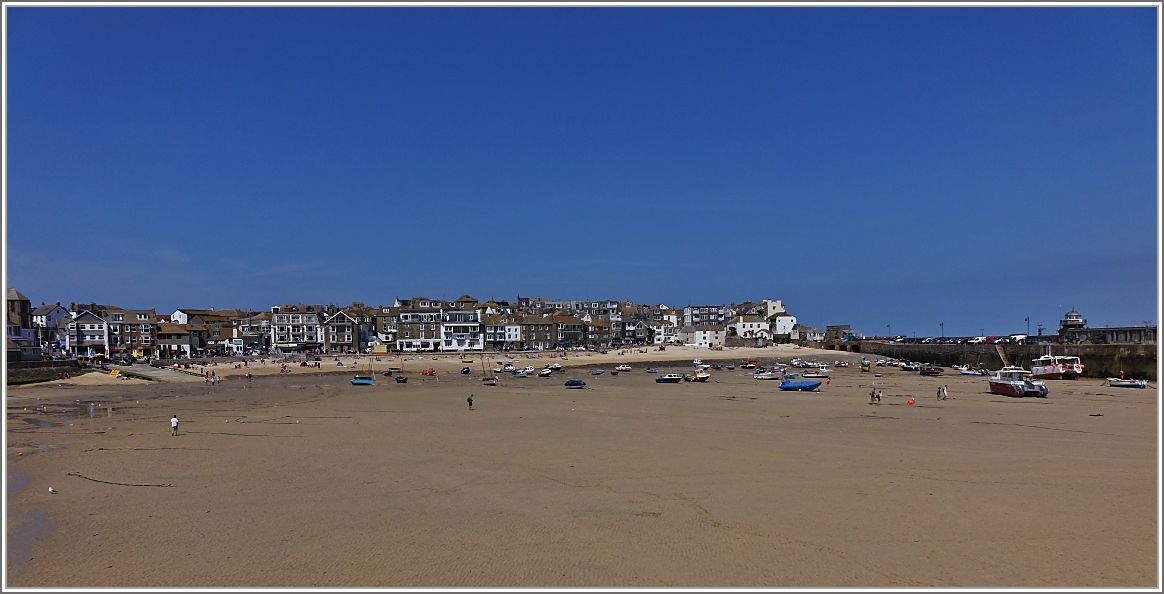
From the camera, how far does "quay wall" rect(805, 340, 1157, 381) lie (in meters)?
47.5

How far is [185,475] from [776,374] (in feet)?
149

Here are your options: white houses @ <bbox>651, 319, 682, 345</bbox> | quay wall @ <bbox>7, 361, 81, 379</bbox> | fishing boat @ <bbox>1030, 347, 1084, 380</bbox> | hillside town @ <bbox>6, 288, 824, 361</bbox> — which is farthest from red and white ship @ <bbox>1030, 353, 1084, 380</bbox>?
white houses @ <bbox>651, 319, 682, 345</bbox>

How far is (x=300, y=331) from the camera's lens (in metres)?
95.2

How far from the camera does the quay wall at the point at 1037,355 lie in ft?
156

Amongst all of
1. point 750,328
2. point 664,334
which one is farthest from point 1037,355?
point 664,334

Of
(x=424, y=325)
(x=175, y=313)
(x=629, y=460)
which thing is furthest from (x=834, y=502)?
(x=175, y=313)

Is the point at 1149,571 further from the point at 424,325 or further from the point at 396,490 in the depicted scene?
the point at 424,325

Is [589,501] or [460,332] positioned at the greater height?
[460,332]

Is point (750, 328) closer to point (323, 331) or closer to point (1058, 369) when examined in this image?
point (323, 331)

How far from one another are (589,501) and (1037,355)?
60.8 metres

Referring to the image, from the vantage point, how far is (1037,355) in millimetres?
59531

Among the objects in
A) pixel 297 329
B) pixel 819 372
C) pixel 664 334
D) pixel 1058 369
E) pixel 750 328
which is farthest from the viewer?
pixel 664 334

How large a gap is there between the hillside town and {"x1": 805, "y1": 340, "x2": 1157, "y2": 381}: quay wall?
1608 inches

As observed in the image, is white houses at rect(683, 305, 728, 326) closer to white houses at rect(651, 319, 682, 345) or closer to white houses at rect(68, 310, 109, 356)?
white houses at rect(651, 319, 682, 345)
